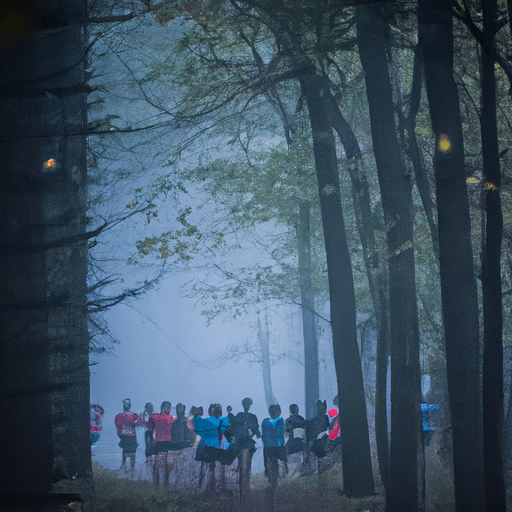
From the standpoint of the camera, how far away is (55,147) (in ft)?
25.6

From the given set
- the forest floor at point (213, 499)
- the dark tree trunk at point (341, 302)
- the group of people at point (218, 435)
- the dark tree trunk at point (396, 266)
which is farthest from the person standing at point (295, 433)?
the dark tree trunk at point (396, 266)

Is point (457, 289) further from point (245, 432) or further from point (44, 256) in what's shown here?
point (44, 256)

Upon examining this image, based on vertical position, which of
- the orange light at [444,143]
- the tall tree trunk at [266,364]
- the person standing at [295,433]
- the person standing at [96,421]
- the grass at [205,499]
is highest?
the orange light at [444,143]

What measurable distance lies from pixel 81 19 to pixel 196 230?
11.4 ft

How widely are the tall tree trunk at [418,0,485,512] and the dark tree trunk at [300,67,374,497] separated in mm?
2124

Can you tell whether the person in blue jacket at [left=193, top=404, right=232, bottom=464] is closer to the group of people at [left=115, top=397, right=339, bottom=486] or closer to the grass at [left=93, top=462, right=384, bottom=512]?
the group of people at [left=115, top=397, right=339, bottom=486]

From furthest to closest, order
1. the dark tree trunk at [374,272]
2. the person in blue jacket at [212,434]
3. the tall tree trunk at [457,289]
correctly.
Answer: the person in blue jacket at [212,434] → the dark tree trunk at [374,272] → the tall tree trunk at [457,289]

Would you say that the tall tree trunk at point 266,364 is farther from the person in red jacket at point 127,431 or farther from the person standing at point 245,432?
the person in red jacket at point 127,431

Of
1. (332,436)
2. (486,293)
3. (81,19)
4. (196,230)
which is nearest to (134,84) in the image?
(81,19)

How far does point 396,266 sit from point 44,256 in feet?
14.4

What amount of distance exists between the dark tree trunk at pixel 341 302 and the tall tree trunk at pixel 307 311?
741 millimetres

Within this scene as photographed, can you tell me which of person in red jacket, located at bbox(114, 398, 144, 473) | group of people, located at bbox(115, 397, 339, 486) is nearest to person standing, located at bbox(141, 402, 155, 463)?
group of people, located at bbox(115, 397, 339, 486)

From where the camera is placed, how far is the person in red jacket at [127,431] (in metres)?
9.23

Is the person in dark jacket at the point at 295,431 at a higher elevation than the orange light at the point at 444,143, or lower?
lower
